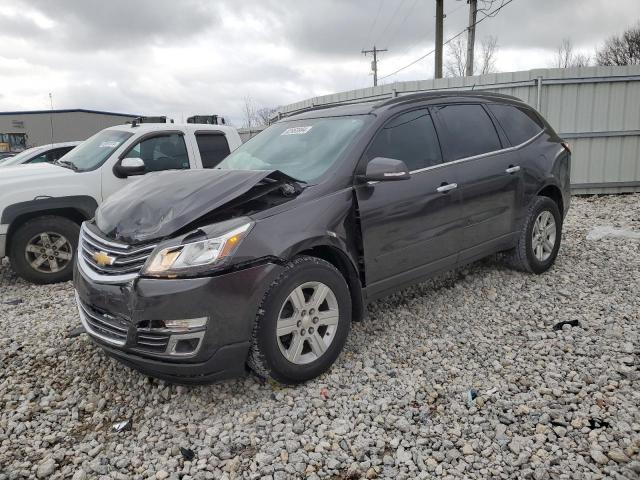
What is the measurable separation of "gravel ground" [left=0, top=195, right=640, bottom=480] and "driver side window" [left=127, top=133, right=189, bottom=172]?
2684mm

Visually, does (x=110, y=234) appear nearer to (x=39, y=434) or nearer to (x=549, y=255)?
(x=39, y=434)

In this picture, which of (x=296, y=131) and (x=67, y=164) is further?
(x=67, y=164)

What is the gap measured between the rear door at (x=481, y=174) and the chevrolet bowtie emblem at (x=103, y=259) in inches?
106

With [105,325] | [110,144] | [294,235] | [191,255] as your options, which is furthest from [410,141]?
[110,144]

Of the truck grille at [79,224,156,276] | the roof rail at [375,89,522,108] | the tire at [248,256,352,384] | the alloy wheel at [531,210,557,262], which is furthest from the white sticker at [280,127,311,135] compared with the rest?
the alloy wheel at [531,210,557,262]

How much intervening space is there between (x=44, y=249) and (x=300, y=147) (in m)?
3.62

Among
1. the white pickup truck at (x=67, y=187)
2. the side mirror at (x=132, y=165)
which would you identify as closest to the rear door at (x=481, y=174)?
the side mirror at (x=132, y=165)

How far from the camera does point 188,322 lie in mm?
2693

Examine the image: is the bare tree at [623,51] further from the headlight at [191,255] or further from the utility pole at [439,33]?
the headlight at [191,255]

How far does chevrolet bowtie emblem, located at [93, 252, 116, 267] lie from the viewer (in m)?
2.97

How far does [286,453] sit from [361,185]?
1.78 meters

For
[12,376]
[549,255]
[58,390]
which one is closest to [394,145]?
[549,255]

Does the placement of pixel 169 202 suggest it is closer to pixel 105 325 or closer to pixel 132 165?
pixel 105 325

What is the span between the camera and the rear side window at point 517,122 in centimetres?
479
